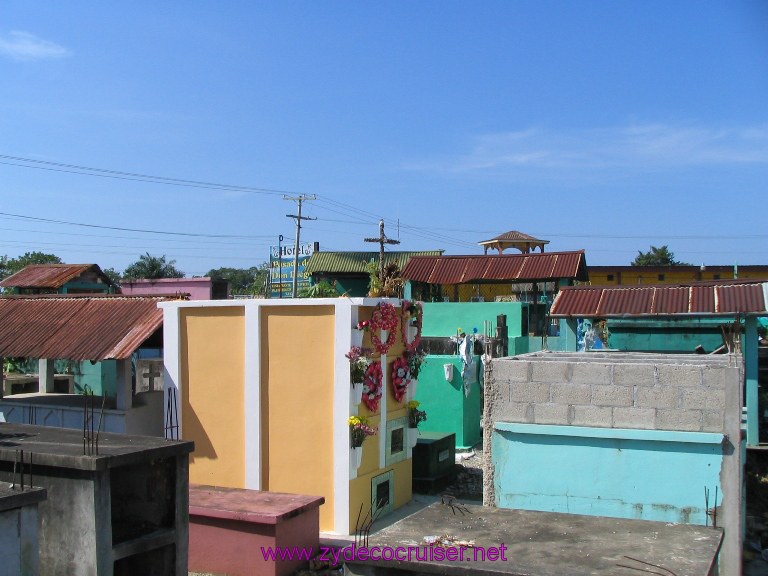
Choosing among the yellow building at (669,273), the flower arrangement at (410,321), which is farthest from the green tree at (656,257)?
the flower arrangement at (410,321)

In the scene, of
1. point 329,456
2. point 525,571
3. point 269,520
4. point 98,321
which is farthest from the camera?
point 98,321

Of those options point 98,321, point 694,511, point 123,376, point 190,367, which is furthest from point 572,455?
point 98,321

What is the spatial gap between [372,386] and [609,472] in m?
4.62

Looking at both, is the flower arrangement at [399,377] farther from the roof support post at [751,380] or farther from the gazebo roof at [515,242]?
the gazebo roof at [515,242]

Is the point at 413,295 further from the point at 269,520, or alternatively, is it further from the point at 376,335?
the point at 269,520

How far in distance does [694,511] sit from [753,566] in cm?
268

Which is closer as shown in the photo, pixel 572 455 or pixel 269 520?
pixel 572 455

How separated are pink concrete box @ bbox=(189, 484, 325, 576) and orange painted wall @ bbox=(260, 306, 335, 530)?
1.48 m

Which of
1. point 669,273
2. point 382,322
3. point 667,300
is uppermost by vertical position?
point 669,273

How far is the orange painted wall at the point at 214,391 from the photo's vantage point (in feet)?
41.5

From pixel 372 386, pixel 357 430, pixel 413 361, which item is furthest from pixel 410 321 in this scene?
pixel 357 430

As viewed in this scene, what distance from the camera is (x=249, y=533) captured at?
9.78 metres

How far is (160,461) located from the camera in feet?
24.0

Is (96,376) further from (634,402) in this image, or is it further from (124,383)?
(634,402)
